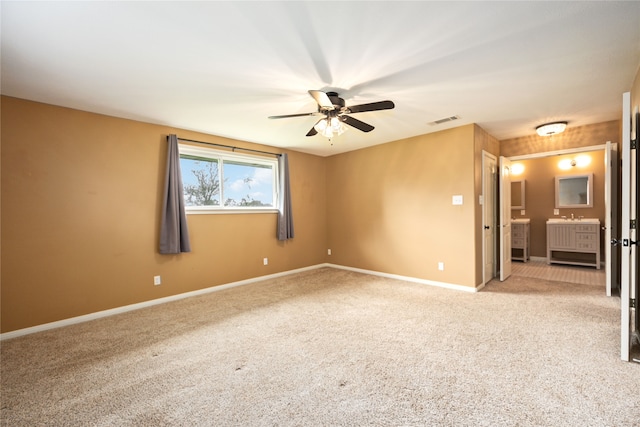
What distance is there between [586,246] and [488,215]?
2.82m

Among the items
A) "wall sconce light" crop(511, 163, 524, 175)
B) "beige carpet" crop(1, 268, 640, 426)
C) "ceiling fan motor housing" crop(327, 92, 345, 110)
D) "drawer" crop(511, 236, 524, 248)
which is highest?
"ceiling fan motor housing" crop(327, 92, 345, 110)

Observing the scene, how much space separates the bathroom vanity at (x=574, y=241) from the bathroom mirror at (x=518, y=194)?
723 millimetres

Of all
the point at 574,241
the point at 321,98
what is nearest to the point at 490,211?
the point at 574,241

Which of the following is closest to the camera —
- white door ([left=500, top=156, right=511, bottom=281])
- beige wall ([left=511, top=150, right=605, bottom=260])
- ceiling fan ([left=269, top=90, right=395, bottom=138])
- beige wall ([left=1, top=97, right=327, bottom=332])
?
ceiling fan ([left=269, top=90, right=395, bottom=138])

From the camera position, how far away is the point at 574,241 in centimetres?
561

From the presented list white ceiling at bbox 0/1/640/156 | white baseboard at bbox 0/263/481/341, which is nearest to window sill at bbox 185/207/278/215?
white baseboard at bbox 0/263/481/341

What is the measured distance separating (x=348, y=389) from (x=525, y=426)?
1018 millimetres

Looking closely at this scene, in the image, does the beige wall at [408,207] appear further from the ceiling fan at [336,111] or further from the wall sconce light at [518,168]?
the wall sconce light at [518,168]

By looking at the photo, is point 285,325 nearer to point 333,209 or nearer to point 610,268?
point 333,209

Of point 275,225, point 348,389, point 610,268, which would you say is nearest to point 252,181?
point 275,225

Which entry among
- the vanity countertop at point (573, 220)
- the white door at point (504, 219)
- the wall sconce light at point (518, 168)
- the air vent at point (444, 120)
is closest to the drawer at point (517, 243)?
the vanity countertop at point (573, 220)

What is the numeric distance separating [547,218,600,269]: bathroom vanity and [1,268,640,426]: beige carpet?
8.23 feet

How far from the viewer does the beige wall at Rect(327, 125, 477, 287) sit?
411cm

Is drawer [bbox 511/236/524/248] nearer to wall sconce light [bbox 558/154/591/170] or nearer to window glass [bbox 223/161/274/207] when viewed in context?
wall sconce light [bbox 558/154/591/170]
